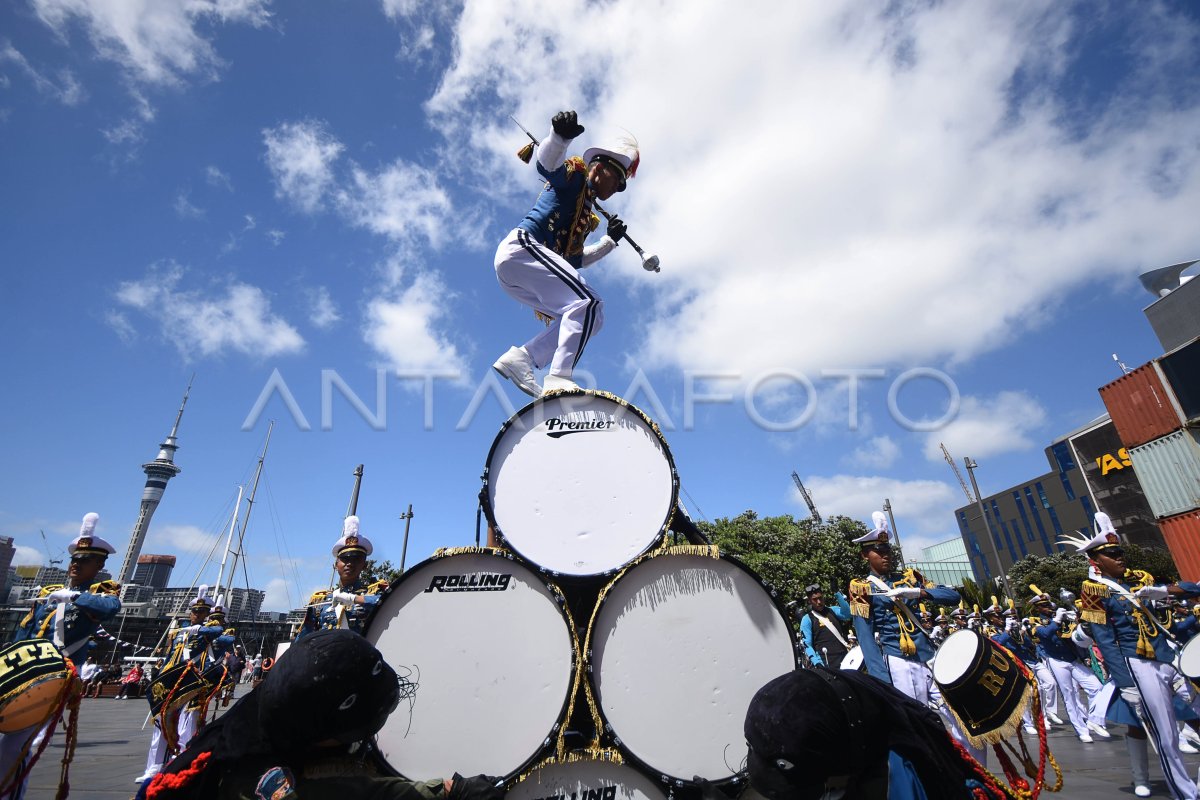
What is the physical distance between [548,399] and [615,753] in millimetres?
1891

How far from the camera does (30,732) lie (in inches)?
159

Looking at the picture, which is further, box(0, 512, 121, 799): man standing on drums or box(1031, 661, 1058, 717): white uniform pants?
box(1031, 661, 1058, 717): white uniform pants

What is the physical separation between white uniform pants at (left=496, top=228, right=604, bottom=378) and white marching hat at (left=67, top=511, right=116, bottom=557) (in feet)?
15.3

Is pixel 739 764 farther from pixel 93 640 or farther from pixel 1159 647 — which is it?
pixel 93 640

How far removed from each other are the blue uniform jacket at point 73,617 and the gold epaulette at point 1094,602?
375 inches

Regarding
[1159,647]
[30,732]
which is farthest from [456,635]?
[1159,647]

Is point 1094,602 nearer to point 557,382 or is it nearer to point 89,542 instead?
point 557,382

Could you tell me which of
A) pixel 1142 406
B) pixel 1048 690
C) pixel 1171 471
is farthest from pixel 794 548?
pixel 1142 406

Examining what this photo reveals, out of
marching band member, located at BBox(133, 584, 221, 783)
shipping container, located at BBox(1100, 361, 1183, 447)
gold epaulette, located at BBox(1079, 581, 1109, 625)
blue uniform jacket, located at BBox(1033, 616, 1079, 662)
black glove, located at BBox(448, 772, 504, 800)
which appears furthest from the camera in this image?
shipping container, located at BBox(1100, 361, 1183, 447)

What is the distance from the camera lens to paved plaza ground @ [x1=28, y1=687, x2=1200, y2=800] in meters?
5.34

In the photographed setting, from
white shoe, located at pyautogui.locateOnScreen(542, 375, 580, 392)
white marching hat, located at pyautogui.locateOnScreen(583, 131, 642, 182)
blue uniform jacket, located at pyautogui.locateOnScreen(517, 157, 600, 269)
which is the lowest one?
white shoe, located at pyautogui.locateOnScreen(542, 375, 580, 392)

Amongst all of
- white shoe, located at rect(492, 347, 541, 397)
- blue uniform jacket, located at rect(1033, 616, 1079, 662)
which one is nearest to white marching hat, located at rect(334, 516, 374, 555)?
white shoe, located at rect(492, 347, 541, 397)

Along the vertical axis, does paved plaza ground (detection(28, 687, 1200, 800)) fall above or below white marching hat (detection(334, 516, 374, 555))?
below

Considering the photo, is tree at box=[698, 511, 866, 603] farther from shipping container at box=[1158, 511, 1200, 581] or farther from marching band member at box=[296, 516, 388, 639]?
marching band member at box=[296, 516, 388, 639]
